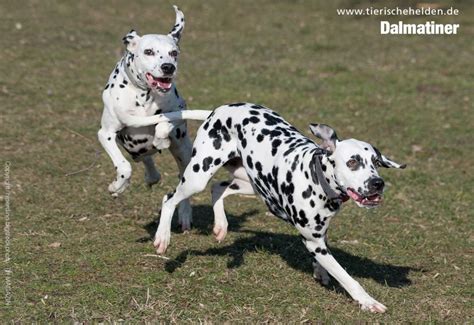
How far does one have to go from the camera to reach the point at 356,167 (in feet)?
22.2

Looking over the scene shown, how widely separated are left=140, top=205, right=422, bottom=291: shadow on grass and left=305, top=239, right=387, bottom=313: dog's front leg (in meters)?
0.89

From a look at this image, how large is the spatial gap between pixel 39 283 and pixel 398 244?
4.02m

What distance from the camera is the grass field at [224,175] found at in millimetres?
7664

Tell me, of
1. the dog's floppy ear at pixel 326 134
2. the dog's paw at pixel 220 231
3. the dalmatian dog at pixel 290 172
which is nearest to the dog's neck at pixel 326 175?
the dalmatian dog at pixel 290 172

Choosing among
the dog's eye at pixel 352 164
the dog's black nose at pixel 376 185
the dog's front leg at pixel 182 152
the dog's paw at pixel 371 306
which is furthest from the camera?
the dog's front leg at pixel 182 152

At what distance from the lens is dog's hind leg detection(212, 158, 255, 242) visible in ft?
28.0

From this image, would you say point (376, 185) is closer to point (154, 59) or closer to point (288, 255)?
point (288, 255)

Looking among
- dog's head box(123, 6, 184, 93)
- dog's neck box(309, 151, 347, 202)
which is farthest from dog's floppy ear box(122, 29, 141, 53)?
dog's neck box(309, 151, 347, 202)

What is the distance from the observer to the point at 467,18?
918 inches

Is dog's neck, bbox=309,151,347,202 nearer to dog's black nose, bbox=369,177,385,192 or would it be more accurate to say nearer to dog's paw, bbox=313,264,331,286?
dog's black nose, bbox=369,177,385,192

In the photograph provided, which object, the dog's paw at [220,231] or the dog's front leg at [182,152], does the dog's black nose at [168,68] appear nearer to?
the dog's front leg at [182,152]

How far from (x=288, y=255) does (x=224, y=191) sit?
95cm

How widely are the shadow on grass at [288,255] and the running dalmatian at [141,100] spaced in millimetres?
1054

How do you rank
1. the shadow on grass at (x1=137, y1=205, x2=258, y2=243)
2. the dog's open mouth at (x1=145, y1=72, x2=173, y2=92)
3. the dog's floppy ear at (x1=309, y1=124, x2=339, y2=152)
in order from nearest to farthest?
the dog's floppy ear at (x1=309, y1=124, x2=339, y2=152)
the dog's open mouth at (x1=145, y1=72, x2=173, y2=92)
the shadow on grass at (x1=137, y1=205, x2=258, y2=243)
